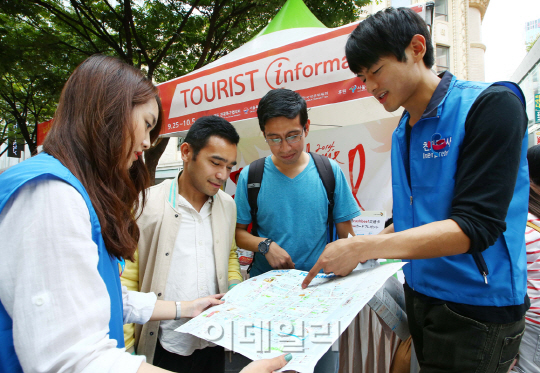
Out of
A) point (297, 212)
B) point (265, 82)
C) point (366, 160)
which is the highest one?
point (265, 82)

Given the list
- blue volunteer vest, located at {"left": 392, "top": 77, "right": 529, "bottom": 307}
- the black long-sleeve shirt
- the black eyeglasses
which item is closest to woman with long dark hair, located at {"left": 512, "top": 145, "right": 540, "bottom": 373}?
blue volunteer vest, located at {"left": 392, "top": 77, "right": 529, "bottom": 307}

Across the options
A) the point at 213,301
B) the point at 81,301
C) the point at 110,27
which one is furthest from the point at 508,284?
the point at 110,27

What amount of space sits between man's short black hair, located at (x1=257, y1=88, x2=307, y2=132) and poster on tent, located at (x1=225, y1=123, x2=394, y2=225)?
1.32 m

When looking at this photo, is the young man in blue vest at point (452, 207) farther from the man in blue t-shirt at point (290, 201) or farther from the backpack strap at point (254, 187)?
the backpack strap at point (254, 187)

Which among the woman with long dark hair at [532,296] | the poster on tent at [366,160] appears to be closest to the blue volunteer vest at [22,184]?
the woman with long dark hair at [532,296]

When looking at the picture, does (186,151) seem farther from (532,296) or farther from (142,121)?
(532,296)

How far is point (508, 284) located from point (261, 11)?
20.9 ft

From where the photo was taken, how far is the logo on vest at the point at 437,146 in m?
1.11

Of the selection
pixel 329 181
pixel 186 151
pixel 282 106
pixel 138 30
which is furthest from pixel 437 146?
pixel 138 30

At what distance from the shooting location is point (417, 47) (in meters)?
1.18

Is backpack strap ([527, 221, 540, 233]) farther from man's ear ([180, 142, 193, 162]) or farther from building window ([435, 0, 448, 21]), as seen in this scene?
building window ([435, 0, 448, 21])

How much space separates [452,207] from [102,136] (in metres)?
1.06

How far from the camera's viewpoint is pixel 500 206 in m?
0.96

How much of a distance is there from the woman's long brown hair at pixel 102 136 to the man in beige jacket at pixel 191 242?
646 mm
